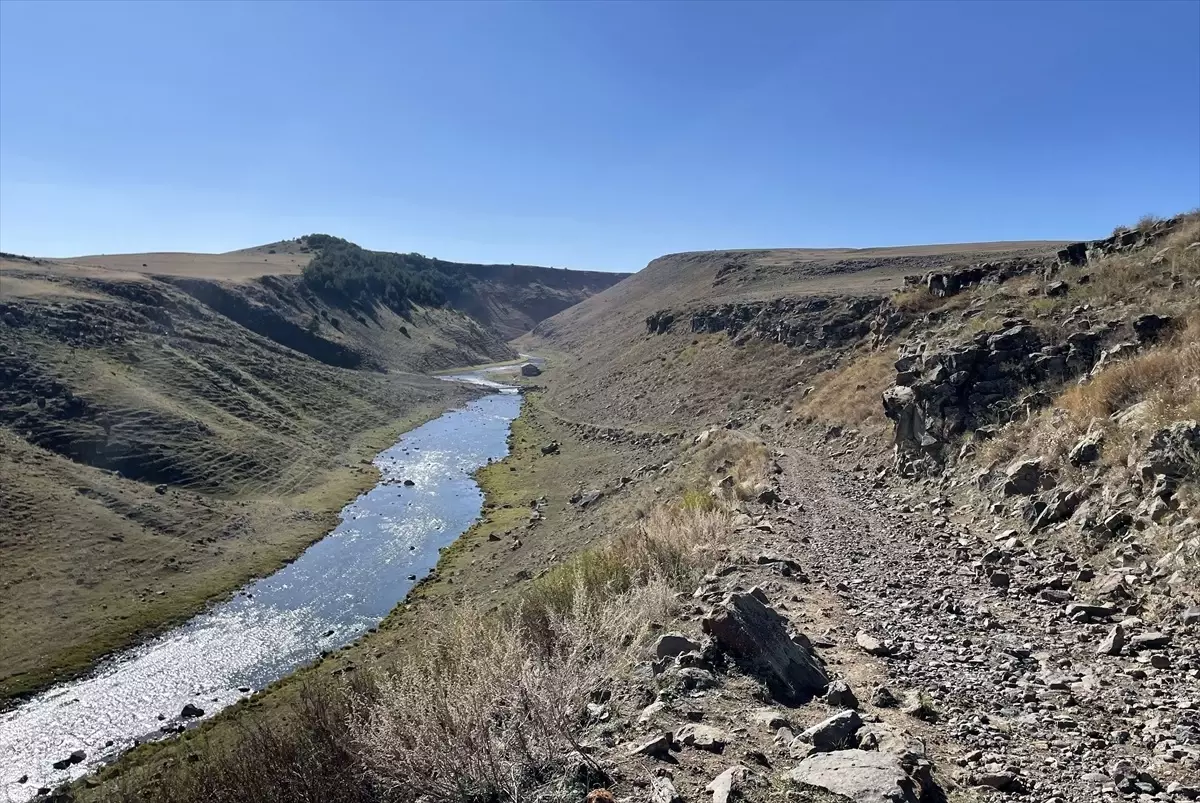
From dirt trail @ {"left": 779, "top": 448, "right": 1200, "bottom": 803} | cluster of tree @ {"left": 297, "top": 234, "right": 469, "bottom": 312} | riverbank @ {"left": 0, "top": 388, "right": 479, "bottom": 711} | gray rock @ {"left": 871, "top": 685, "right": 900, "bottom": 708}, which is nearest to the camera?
dirt trail @ {"left": 779, "top": 448, "right": 1200, "bottom": 803}

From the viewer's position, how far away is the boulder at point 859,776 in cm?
501

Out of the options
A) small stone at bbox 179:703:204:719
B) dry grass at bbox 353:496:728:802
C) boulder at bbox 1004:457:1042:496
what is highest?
boulder at bbox 1004:457:1042:496

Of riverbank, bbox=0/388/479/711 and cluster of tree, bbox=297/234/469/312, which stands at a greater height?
cluster of tree, bbox=297/234/469/312

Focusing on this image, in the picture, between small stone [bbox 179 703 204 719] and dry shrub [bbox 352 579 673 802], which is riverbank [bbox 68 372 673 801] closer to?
small stone [bbox 179 703 204 719]

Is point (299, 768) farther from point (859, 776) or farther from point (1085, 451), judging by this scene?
point (1085, 451)

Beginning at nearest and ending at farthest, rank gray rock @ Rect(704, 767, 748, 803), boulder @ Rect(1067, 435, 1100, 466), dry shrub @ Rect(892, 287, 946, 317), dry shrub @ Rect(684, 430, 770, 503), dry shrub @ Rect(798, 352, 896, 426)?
gray rock @ Rect(704, 767, 748, 803)
boulder @ Rect(1067, 435, 1100, 466)
dry shrub @ Rect(684, 430, 770, 503)
dry shrub @ Rect(798, 352, 896, 426)
dry shrub @ Rect(892, 287, 946, 317)

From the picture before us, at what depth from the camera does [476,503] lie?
154 feet

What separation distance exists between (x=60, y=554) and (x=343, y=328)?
262 feet

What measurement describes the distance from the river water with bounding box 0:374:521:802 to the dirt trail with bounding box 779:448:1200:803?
23.2 meters

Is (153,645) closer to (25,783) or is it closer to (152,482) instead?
(25,783)

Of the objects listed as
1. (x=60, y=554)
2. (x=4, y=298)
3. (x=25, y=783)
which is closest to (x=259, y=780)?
(x=25, y=783)

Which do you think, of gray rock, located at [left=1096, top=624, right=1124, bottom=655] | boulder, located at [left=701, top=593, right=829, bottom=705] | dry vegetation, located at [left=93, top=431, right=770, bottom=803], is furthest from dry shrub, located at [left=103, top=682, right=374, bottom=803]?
gray rock, located at [left=1096, top=624, right=1124, bottom=655]

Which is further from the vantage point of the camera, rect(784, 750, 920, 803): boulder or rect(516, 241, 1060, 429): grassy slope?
rect(516, 241, 1060, 429): grassy slope

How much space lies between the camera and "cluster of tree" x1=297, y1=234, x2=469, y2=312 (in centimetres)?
12788
